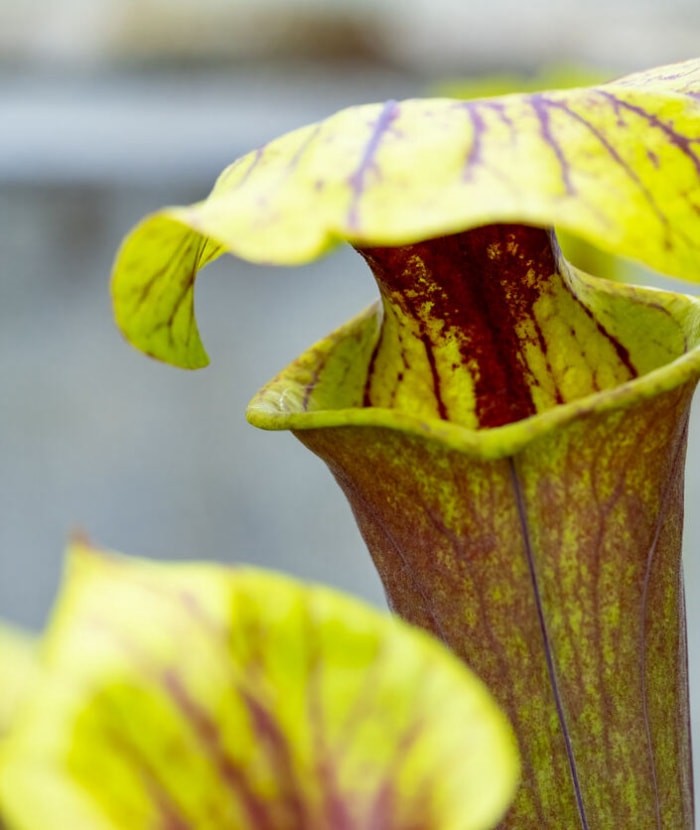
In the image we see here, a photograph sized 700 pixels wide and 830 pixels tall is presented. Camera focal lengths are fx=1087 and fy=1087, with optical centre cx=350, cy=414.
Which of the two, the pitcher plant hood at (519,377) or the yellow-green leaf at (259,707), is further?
the pitcher plant hood at (519,377)

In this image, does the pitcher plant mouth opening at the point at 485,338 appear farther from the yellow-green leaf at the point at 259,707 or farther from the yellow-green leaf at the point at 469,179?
the yellow-green leaf at the point at 259,707

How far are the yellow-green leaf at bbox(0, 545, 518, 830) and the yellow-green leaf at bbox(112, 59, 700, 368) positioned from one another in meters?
0.12

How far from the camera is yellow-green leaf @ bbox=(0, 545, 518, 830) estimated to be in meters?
0.27

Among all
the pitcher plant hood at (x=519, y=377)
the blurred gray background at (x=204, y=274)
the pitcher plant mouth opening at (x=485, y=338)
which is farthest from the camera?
the blurred gray background at (x=204, y=274)

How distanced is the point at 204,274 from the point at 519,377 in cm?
262

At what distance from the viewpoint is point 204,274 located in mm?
3164

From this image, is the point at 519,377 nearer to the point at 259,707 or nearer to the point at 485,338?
the point at 485,338

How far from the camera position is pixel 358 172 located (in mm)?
390

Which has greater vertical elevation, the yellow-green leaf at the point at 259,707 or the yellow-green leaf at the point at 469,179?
the yellow-green leaf at the point at 469,179

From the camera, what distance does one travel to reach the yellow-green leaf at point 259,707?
27cm

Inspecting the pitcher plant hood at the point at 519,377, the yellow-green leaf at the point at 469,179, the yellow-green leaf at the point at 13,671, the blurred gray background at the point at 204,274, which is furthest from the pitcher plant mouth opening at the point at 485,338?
the blurred gray background at the point at 204,274

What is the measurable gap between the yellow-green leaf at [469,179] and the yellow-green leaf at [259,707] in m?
0.12

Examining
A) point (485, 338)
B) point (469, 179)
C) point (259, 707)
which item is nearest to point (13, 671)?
point (259, 707)

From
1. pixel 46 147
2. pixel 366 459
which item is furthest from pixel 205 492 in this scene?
pixel 366 459
